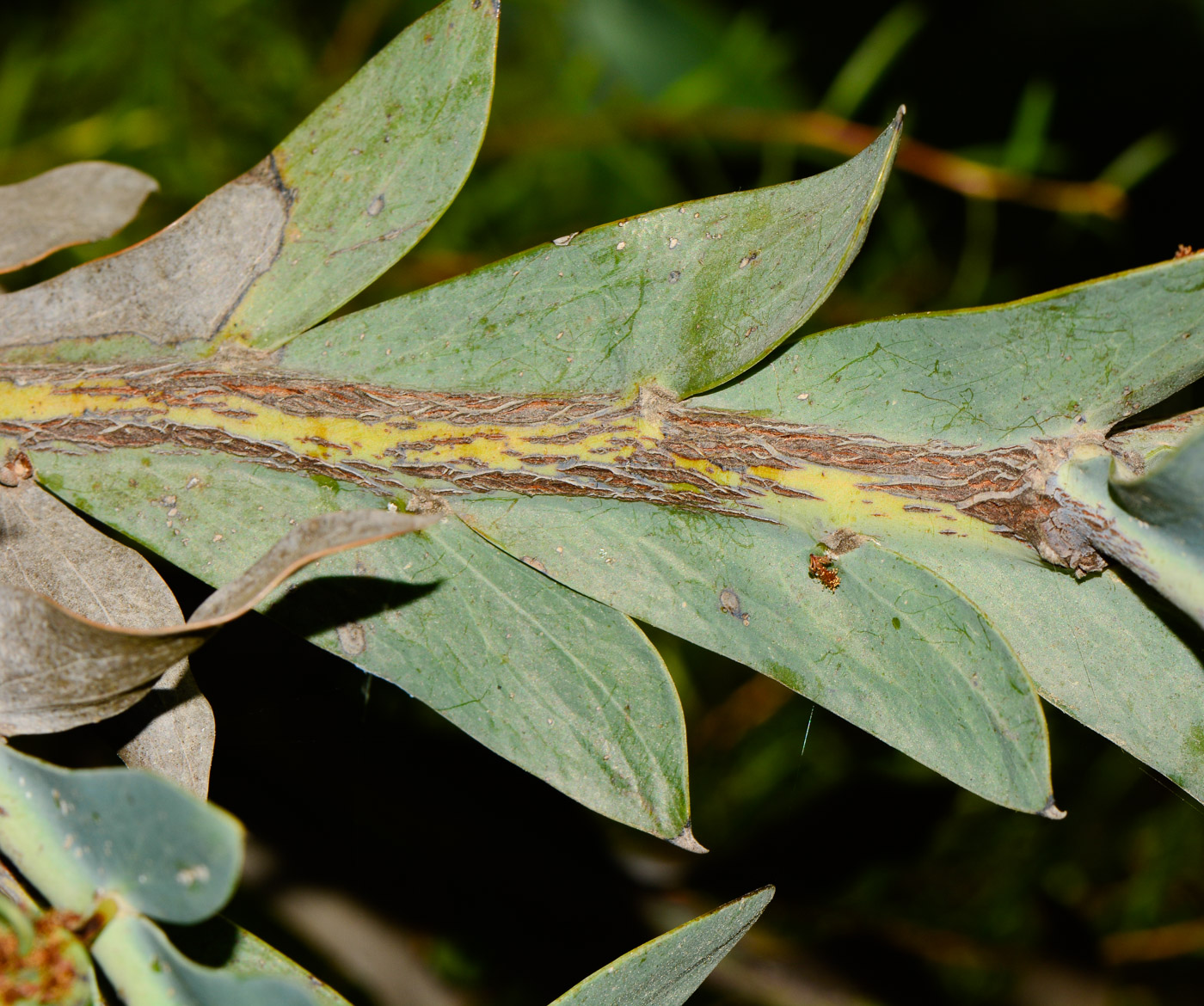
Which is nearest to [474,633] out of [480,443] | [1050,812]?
[480,443]

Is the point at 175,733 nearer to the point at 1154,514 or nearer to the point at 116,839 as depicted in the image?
the point at 116,839

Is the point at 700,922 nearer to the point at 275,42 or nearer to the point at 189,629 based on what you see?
the point at 189,629

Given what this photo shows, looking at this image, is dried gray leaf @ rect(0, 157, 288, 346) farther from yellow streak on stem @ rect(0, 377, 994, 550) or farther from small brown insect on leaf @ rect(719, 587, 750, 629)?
small brown insect on leaf @ rect(719, 587, 750, 629)

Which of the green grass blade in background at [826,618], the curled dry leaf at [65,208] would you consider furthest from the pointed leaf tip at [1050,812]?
the curled dry leaf at [65,208]

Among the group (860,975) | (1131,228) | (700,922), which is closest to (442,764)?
(860,975)

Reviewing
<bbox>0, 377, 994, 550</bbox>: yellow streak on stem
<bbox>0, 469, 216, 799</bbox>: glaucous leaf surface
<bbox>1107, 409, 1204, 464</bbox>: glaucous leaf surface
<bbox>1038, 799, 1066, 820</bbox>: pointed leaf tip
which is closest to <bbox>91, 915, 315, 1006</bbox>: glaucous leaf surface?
<bbox>0, 469, 216, 799</bbox>: glaucous leaf surface

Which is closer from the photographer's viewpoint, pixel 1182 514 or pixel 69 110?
pixel 1182 514
